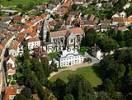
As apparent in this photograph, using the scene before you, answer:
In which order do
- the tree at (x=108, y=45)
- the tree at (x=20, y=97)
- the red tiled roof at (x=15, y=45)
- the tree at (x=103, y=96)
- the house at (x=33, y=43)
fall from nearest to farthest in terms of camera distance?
the tree at (x=103, y=96) → the tree at (x=20, y=97) → the tree at (x=108, y=45) → the red tiled roof at (x=15, y=45) → the house at (x=33, y=43)

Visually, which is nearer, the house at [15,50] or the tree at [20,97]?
the tree at [20,97]

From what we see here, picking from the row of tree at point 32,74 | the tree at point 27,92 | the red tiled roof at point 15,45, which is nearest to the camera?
the tree at point 27,92

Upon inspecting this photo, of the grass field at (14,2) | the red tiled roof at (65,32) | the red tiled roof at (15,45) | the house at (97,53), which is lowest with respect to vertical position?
the house at (97,53)

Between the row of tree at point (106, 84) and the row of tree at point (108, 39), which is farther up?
the row of tree at point (108, 39)

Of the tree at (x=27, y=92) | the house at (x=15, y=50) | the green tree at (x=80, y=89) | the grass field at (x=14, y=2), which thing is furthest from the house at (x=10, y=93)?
the grass field at (x=14, y=2)

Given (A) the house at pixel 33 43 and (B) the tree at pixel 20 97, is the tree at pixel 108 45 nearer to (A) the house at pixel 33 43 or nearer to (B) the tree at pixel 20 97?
(A) the house at pixel 33 43

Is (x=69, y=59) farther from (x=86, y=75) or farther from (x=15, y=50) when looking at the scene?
(x=15, y=50)
